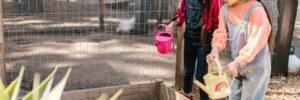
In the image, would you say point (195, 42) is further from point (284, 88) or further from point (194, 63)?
point (284, 88)

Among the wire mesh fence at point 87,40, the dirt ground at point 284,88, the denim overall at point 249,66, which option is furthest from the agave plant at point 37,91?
the dirt ground at point 284,88

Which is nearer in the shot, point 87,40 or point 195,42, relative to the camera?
point 195,42

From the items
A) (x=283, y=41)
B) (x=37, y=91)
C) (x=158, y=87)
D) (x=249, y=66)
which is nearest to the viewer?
(x=37, y=91)

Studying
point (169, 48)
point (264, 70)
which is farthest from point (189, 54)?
point (264, 70)

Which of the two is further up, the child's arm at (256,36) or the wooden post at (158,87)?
the child's arm at (256,36)

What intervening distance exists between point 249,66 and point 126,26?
1.87 m

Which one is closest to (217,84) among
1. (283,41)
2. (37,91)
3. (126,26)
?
(37,91)

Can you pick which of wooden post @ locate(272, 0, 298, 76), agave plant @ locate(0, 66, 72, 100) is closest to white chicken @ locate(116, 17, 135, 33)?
wooden post @ locate(272, 0, 298, 76)

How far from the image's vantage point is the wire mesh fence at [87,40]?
412 centimetres

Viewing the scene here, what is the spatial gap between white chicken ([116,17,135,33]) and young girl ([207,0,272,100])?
162 cm

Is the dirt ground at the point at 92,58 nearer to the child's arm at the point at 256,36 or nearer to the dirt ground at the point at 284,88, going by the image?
the dirt ground at the point at 284,88

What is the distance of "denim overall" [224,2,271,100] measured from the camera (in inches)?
106

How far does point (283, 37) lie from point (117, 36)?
2.11 m

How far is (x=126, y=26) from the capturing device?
4.34 m
